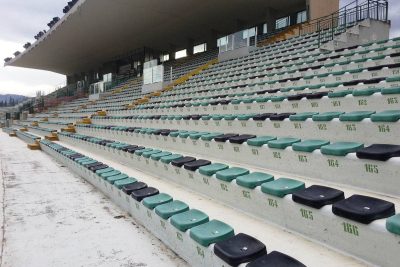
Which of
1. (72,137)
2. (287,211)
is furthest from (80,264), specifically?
(72,137)

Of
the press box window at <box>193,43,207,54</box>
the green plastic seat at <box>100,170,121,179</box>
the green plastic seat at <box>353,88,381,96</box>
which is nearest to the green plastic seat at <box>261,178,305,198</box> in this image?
the green plastic seat at <box>353,88,381,96</box>

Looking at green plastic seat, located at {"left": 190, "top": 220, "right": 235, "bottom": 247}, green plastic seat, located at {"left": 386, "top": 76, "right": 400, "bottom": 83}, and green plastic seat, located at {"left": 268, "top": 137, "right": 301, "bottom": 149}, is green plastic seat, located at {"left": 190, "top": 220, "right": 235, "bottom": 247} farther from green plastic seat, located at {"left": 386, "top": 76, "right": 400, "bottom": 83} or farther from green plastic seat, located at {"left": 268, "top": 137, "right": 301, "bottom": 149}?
green plastic seat, located at {"left": 386, "top": 76, "right": 400, "bottom": 83}

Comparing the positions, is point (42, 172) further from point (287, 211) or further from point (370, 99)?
point (370, 99)

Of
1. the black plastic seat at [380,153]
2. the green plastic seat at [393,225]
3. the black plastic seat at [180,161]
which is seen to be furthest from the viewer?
the black plastic seat at [180,161]

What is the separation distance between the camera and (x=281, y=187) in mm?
2070

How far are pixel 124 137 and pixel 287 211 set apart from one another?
5176mm

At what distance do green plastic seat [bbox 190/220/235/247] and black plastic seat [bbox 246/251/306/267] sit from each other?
35 centimetres

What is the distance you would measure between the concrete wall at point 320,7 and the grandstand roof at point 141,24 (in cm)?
143

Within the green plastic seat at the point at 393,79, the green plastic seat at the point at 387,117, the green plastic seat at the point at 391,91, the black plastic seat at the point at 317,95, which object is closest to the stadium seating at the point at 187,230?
the green plastic seat at the point at 387,117

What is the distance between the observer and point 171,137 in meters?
4.86

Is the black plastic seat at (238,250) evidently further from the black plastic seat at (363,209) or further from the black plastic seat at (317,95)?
the black plastic seat at (317,95)

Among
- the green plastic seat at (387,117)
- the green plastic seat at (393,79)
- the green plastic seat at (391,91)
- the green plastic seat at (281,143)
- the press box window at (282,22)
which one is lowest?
the green plastic seat at (281,143)

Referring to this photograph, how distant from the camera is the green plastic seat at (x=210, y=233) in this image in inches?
68.2

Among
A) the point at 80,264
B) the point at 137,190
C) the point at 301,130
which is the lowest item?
the point at 80,264
